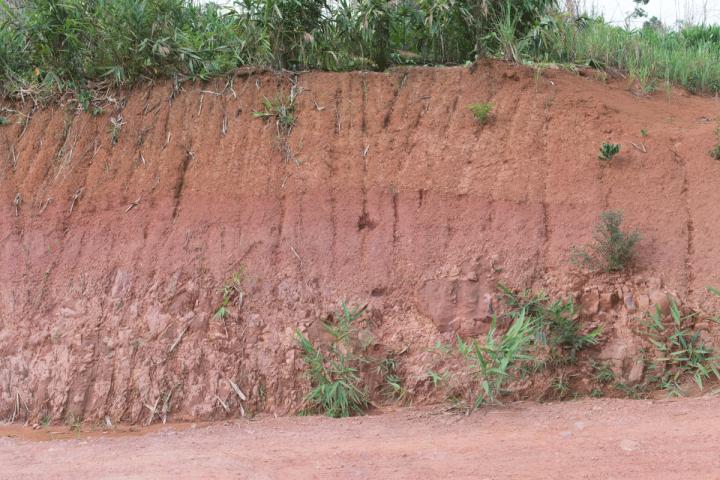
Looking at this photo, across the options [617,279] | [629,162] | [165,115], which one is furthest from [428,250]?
[165,115]

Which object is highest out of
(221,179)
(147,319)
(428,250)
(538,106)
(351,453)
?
(538,106)

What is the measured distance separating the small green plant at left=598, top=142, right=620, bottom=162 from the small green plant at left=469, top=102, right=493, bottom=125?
103 cm

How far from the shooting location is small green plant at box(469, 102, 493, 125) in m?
6.95

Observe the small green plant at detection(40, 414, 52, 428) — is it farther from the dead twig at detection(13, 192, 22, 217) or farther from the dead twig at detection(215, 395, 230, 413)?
the dead twig at detection(13, 192, 22, 217)

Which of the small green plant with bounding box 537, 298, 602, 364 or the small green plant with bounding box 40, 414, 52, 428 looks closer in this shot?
the small green plant with bounding box 537, 298, 602, 364

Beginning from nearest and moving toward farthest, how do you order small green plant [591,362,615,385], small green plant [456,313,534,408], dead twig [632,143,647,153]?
small green plant [456,313,534,408]
small green plant [591,362,615,385]
dead twig [632,143,647,153]

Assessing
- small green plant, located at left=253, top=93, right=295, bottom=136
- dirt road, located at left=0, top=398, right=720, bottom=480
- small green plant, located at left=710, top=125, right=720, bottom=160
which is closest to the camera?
dirt road, located at left=0, top=398, right=720, bottom=480

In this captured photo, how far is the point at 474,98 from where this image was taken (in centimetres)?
719

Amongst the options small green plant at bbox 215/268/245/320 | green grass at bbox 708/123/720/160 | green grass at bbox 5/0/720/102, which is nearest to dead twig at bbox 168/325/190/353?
small green plant at bbox 215/268/245/320

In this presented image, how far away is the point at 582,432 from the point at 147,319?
3580 mm

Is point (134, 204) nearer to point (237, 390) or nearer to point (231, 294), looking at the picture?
point (231, 294)

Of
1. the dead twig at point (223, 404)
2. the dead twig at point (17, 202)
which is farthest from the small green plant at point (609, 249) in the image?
the dead twig at point (17, 202)

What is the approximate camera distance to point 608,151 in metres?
6.56

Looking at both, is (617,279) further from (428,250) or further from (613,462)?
(613,462)
